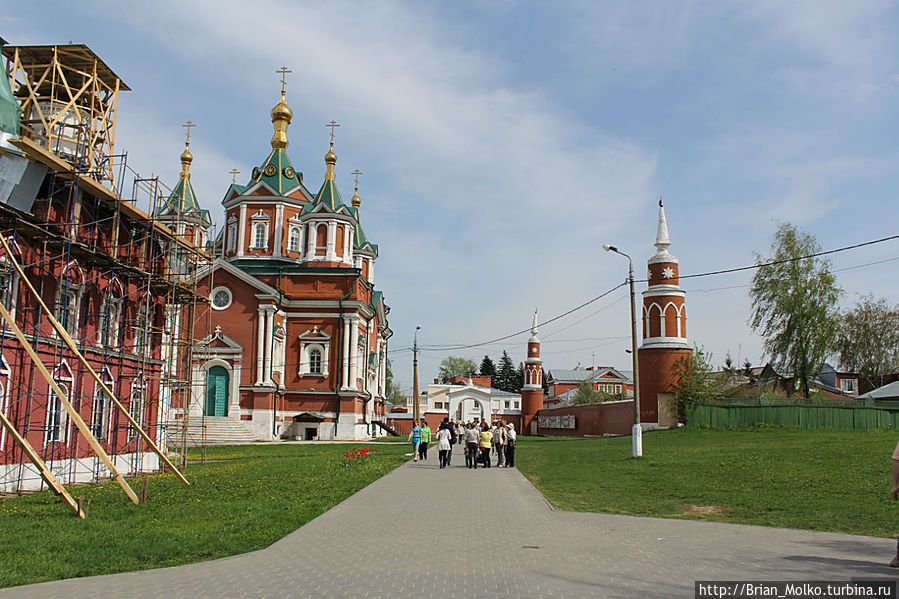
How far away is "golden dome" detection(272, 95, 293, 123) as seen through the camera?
4701 cm

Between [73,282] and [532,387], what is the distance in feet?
166

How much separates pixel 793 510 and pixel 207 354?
106ft

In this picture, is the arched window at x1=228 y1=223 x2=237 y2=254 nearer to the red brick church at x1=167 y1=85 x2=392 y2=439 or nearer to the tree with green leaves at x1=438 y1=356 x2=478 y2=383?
the red brick church at x1=167 y1=85 x2=392 y2=439

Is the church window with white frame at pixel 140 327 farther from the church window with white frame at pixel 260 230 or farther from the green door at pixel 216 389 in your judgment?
the church window with white frame at pixel 260 230

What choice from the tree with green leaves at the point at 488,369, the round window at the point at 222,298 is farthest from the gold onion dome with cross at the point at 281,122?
the tree with green leaves at the point at 488,369

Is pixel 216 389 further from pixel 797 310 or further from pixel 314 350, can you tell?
pixel 797 310

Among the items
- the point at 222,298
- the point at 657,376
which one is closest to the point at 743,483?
the point at 657,376

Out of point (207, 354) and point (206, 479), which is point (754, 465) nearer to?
point (206, 479)

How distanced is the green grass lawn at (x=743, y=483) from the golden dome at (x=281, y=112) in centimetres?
3162

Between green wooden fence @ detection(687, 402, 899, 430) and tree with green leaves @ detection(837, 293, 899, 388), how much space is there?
937 inches

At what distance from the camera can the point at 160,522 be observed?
10453mm

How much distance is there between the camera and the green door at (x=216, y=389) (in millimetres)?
39594

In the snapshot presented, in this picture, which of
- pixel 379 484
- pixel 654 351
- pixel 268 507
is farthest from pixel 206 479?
pixel 654 351

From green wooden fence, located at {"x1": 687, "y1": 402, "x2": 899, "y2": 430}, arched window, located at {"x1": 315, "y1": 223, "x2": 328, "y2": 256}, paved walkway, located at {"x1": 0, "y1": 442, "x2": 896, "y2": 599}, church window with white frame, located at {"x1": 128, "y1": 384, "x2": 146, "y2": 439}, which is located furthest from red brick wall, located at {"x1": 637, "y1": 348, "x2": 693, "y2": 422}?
paved walkway, located at {"x1": 0, "y1": 442, "x2": 896, "y2": 599}
